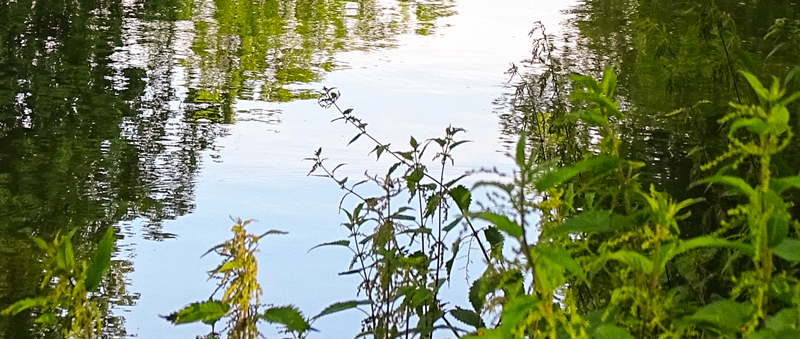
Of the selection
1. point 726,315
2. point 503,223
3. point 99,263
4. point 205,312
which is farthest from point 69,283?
point 726,315

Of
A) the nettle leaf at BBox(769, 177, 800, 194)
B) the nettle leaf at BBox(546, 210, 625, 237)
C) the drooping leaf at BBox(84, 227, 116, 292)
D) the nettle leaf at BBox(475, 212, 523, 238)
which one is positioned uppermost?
the nettle leaf at BBox(769, 177, 800, 194)

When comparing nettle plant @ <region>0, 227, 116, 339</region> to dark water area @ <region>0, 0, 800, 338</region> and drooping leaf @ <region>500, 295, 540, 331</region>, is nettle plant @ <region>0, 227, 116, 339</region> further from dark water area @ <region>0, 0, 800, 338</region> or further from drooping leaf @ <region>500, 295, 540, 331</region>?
dark water area @ <region>0, 0, 800, 338</region>

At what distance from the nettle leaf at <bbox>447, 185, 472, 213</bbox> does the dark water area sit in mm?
584

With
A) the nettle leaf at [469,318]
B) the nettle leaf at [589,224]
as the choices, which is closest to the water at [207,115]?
the nettle leaf at [469,318]

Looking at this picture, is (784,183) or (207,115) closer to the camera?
(784,183)

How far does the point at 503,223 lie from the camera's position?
2.27 feet

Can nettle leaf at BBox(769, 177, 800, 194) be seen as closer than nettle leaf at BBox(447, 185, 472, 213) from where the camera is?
Yes

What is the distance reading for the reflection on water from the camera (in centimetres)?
248

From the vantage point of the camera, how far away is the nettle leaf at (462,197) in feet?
4.01

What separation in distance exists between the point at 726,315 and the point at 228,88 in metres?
3.07

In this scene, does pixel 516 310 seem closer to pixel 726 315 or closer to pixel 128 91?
pixel 726 315

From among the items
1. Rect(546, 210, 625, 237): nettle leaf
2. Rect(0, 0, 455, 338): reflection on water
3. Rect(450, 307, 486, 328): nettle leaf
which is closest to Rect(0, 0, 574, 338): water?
Rect(0, 0, 455, 338): reflection on water

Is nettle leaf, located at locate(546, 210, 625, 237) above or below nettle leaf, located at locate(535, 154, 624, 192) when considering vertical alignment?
below

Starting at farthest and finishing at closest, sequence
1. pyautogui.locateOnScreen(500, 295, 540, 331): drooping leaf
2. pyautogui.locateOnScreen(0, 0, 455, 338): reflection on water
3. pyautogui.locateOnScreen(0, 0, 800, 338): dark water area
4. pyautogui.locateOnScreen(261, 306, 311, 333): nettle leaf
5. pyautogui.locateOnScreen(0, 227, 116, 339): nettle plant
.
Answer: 1. pyautogui.locateOnScreen(0, 0, 455, 338): reflection on water
2. pyautogui.locateOnScreen(0, 0, 800, 338): dark water area
3. pyautogui.locateOnScreen(261, 306, 311, 333): nettle leaf
4. pyautogui.locateOnScreen(0, 227, 116, 339): nettle plant
5. pyautogui.locateOnScreen(500, 295, 540, 331): drooping leaf
